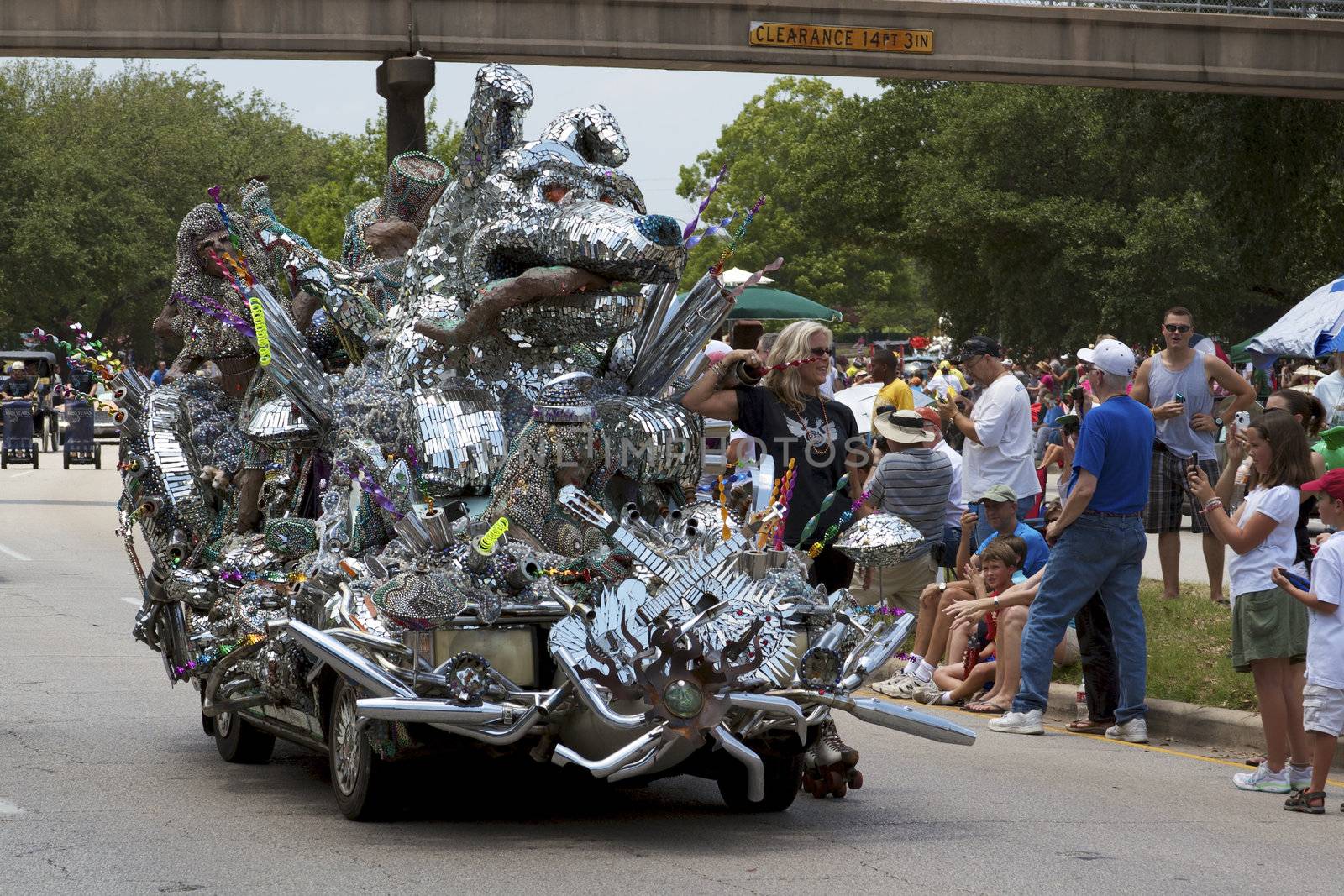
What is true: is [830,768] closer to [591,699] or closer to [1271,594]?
[591,699]

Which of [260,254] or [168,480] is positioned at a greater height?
[260,254]

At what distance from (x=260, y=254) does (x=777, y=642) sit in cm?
375

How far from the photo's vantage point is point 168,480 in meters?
9.32

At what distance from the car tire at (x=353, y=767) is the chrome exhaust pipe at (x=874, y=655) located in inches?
72.3

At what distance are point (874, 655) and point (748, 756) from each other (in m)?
0.72

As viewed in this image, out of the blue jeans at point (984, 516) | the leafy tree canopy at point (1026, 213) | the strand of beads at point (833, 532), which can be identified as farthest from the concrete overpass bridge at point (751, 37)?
the strand of beads at point (833, 532)

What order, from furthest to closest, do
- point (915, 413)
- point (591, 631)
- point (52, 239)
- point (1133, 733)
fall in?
1. point (52, 239)
2. point (915, 413)
3. point (1133, 733)
4. point (591, 631)

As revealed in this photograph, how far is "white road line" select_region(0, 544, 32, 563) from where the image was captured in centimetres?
2009

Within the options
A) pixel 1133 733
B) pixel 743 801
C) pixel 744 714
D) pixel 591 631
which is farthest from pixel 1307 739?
pixel 591 631

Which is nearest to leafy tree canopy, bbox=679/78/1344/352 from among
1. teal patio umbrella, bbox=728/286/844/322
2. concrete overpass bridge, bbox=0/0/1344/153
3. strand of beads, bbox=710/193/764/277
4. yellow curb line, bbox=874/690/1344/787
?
concrete overpass bridge, bbox=0/0/1344/153

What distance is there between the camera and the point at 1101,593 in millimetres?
10383

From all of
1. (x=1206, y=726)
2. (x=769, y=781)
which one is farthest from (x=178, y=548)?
(x=1206, y=726)

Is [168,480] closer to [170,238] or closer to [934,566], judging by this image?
[934,566]

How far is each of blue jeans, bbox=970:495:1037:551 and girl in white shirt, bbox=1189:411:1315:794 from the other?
2.71 metres
